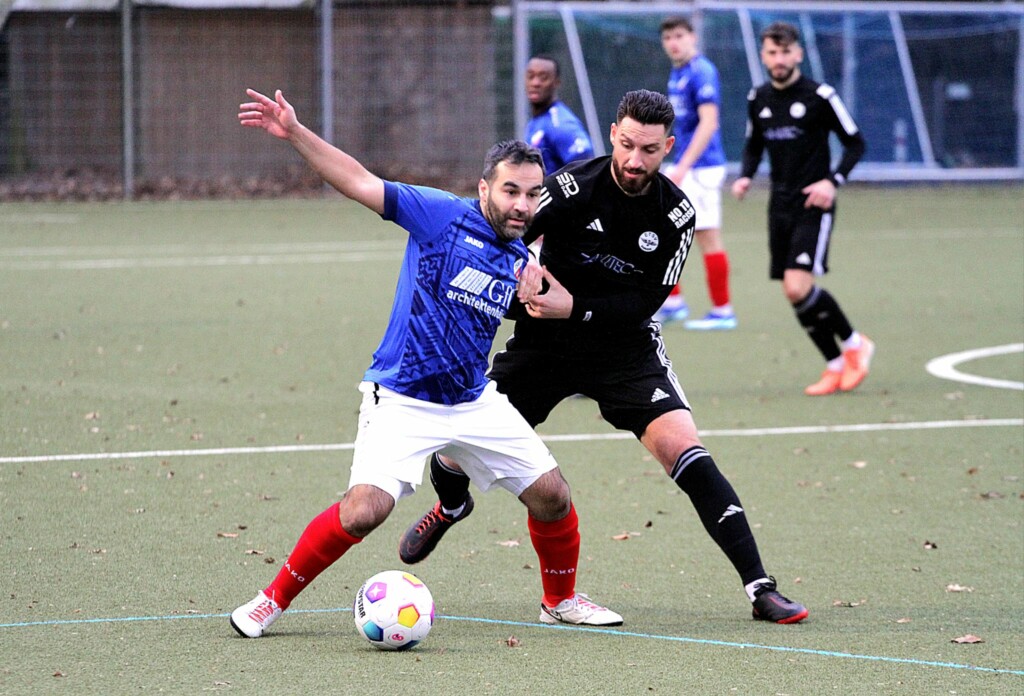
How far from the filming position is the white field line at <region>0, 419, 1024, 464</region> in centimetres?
770

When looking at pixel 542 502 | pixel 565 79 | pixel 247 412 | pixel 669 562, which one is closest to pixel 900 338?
pixel 247 412

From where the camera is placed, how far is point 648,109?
5383 millimetres

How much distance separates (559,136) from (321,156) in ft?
16.9

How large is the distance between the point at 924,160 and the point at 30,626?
21761 millimetres

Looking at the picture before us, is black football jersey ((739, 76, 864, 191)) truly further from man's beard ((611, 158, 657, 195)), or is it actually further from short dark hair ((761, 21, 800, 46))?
man's beard ((611, 158, 657, 195))

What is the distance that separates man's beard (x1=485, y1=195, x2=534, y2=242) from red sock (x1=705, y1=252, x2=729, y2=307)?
23.8 feet

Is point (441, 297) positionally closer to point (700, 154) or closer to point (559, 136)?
point (559, 136)

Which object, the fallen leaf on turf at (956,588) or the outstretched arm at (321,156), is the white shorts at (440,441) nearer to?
the outstretched arm at (321,156)

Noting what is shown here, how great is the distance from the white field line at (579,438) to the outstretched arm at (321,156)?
3.43 meters

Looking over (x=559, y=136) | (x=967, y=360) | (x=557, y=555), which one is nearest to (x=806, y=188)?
(x=559, y=136)

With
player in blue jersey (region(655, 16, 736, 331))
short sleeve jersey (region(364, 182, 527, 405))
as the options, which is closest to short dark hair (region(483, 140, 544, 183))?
short sleeve jersey (region(364, 182, 527, 405))

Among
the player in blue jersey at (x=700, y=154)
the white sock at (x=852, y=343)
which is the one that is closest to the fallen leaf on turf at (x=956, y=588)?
the white sock at (x=852, y=343)

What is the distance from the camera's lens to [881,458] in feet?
26.3

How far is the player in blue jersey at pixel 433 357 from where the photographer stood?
4.89 meters
